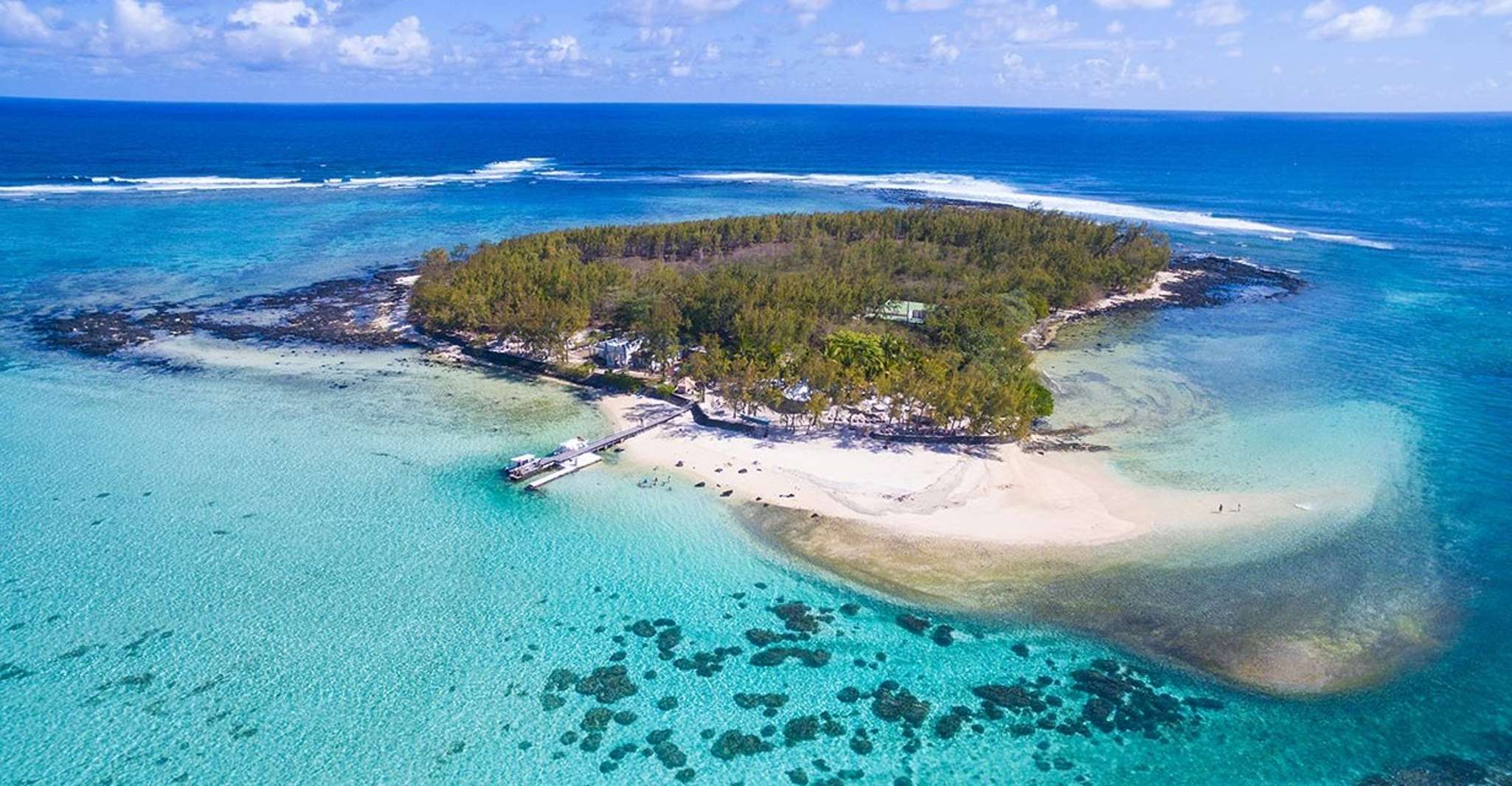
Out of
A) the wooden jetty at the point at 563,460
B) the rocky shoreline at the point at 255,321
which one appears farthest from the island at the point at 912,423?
the rocky shoreline at the point at 255,321

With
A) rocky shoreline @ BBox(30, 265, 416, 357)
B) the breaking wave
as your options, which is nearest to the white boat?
rocky shoreline @ BBox(30, 265, 416, 357)

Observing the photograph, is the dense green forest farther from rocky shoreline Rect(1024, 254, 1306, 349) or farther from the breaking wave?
the breaking wave

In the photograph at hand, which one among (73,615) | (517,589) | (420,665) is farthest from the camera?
(517,589)

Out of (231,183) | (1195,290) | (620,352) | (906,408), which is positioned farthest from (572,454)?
(231,183)

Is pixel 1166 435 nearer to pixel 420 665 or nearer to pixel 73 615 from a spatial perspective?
pixel 420 665

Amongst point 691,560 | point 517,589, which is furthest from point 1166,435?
point 517,589
